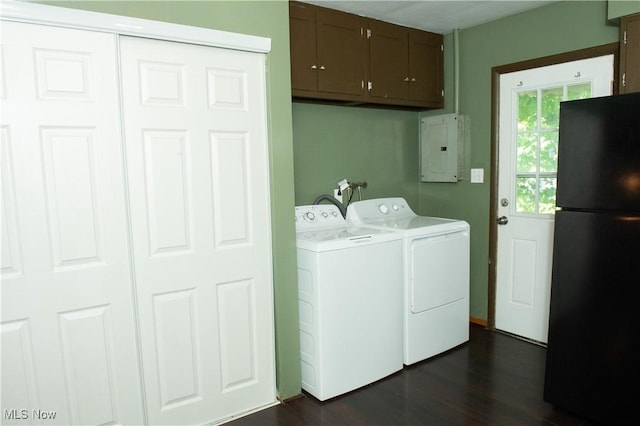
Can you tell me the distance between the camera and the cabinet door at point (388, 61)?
3230mm

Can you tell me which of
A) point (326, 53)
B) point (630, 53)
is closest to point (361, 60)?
point (326, 53)

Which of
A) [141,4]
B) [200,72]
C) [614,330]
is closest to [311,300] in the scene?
[200,72]

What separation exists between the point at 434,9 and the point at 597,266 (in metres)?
2.01

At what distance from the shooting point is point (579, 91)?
9.70 feet

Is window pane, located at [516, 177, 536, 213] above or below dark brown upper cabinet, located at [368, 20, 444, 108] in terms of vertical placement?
below

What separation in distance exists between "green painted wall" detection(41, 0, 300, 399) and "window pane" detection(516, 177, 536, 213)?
1.89 meters

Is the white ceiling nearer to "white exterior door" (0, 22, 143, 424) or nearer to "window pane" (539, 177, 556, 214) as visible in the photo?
Answer: "window pane" (539, 177, 556, 214)

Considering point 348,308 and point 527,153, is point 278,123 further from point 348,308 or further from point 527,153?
point 527,153

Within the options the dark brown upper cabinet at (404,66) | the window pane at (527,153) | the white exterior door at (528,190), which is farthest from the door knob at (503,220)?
the dark brown upper cabinet at (404,66)

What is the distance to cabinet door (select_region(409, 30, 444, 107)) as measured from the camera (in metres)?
3.49

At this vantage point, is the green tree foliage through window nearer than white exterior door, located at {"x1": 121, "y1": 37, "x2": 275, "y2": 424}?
No

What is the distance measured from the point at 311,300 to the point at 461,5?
225 centimetres

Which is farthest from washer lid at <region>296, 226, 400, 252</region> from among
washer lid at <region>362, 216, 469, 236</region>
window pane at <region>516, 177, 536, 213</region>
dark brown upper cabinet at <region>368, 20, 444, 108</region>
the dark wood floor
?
window pane at <region>516, 177, 536, 213</region>

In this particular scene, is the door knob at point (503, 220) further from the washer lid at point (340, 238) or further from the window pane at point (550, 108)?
the washer lid at point (340, 238)
